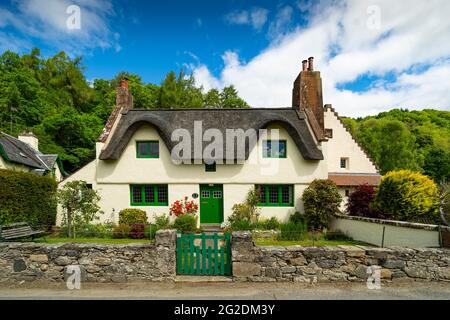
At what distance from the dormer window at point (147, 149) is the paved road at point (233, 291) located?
31.3 feet

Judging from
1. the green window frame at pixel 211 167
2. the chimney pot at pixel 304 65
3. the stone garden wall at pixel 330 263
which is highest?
the chimney pot at pixel 304 65

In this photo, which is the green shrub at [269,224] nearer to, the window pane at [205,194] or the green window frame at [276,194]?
the green window frame at [276,194]

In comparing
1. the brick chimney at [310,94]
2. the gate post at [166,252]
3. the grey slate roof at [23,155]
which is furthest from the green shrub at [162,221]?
the brick chimney at [310,94]

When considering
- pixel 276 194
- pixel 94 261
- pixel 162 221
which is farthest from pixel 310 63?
pixel 94 261

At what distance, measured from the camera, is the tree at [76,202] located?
12.2 m

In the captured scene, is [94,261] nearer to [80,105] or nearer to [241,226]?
[241,226]

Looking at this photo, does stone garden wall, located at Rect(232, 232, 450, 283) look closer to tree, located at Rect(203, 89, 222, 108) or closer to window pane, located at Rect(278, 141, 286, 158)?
window pane, located at Rect(278, 141, 286, 158)

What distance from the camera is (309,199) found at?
13.4 m

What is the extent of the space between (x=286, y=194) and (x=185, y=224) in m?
6.36

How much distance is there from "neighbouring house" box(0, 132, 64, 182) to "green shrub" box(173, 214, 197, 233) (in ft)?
33.6
